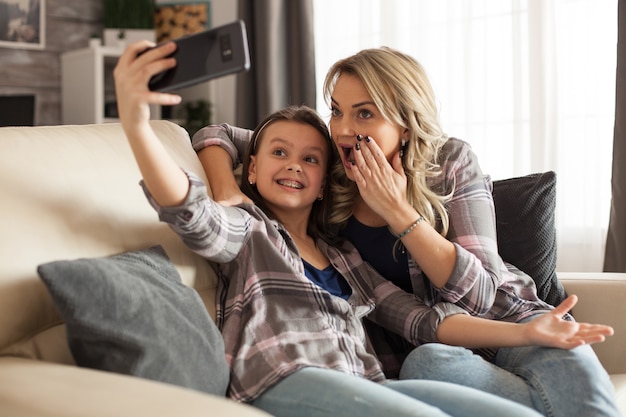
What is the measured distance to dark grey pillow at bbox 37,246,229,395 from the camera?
48.0 inches

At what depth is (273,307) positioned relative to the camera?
1556 millimetres

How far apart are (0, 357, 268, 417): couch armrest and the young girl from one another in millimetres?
336

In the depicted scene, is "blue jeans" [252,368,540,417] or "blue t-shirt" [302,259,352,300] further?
"blue t-shirt" [302,259,352,300]

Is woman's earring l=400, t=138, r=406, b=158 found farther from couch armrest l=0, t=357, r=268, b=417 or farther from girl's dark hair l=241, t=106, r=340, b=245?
couch armrest l=0, t=357, r=268, b=417

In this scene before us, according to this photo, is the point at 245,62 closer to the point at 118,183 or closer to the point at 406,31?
the point at 118,183

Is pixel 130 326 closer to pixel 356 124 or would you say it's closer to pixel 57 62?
pixel 356 124

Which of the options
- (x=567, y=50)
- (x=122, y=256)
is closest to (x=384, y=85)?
(x=122, y=256)

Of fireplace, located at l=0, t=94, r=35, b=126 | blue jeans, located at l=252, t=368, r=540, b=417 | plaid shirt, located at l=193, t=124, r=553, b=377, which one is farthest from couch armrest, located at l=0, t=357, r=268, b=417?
fireplace, located at l=0, t=94, r=35, b=126

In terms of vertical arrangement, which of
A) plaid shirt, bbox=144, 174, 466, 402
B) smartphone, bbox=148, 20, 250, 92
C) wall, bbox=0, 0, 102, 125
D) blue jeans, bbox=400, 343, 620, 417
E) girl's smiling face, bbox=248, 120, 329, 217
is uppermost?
wall, bbox=0, 0, 102, 125

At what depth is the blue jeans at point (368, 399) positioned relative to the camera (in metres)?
1.24

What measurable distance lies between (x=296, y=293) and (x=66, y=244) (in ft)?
1.44

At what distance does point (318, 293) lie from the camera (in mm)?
1586

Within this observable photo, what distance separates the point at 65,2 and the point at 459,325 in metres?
3.50

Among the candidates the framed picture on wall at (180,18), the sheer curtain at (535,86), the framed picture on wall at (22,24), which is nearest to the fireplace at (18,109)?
the framed picture on wall at (22,24)
